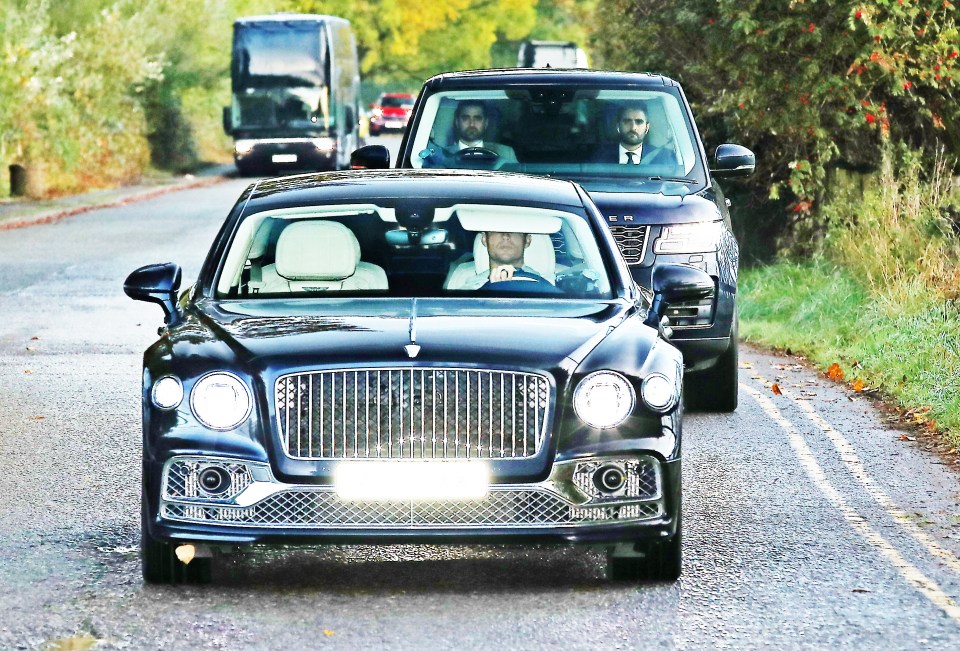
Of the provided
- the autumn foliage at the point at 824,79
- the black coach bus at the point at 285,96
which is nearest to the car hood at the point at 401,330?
the autumn foliage at the point at 824,79

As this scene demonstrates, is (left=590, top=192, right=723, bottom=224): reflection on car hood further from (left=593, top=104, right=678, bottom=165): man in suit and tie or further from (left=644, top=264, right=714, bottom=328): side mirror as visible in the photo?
(left=644, top=264, right=714, bottom=328): side mirror

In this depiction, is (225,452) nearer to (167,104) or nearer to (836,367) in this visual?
(836,367)

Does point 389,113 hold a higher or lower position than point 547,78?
lower

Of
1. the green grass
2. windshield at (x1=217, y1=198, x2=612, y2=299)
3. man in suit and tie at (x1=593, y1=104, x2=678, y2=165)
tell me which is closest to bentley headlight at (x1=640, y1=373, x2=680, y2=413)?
windshield at (x1=217, y1=198, x2=612, y2=299)

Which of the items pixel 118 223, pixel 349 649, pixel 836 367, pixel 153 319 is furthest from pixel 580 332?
pixel 118 223

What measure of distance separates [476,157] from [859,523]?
4968 millimetres

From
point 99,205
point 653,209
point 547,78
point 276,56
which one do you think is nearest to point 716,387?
point 653,209

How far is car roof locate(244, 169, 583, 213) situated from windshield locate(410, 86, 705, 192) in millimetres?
3537

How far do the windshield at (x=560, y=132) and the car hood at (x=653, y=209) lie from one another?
86cm

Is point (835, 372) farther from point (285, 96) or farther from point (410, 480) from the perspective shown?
Answer: point (285, 96)

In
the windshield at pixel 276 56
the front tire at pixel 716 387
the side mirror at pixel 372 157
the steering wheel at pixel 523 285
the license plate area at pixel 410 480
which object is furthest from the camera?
the windshield at pixel 276 56

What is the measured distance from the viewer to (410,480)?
20.6ft

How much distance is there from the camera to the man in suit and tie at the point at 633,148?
39.0 feet

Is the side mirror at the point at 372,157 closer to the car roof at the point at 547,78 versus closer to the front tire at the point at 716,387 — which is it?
the car roof at the point at 547,78
